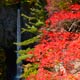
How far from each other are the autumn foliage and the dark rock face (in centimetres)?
811

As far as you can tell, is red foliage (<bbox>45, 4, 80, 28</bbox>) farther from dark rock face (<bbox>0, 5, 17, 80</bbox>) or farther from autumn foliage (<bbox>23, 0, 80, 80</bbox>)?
dark rock face (<bbox>0, 5, 17, 80</bbox>)

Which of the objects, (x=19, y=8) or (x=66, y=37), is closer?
(x=66, y=37)

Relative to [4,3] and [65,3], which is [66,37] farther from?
[4,3]

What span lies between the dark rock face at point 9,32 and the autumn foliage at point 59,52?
8.11 meters

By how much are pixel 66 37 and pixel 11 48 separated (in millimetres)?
10359

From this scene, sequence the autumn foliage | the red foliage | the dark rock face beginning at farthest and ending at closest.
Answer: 1. the dark rock face
2. the red foliage
3. the autumn foliage

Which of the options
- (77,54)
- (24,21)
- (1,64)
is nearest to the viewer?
(77,54)

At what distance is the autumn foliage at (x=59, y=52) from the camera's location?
8344 mm

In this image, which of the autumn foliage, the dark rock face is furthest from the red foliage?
the dark rock face

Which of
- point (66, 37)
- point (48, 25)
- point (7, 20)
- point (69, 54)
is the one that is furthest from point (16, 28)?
point (69, 54)

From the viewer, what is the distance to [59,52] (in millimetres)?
9008

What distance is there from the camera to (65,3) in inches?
449

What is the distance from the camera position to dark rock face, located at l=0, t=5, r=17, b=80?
19.3 m

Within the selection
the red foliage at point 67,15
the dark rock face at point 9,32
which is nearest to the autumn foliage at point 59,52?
the red foliage at point 67,15
